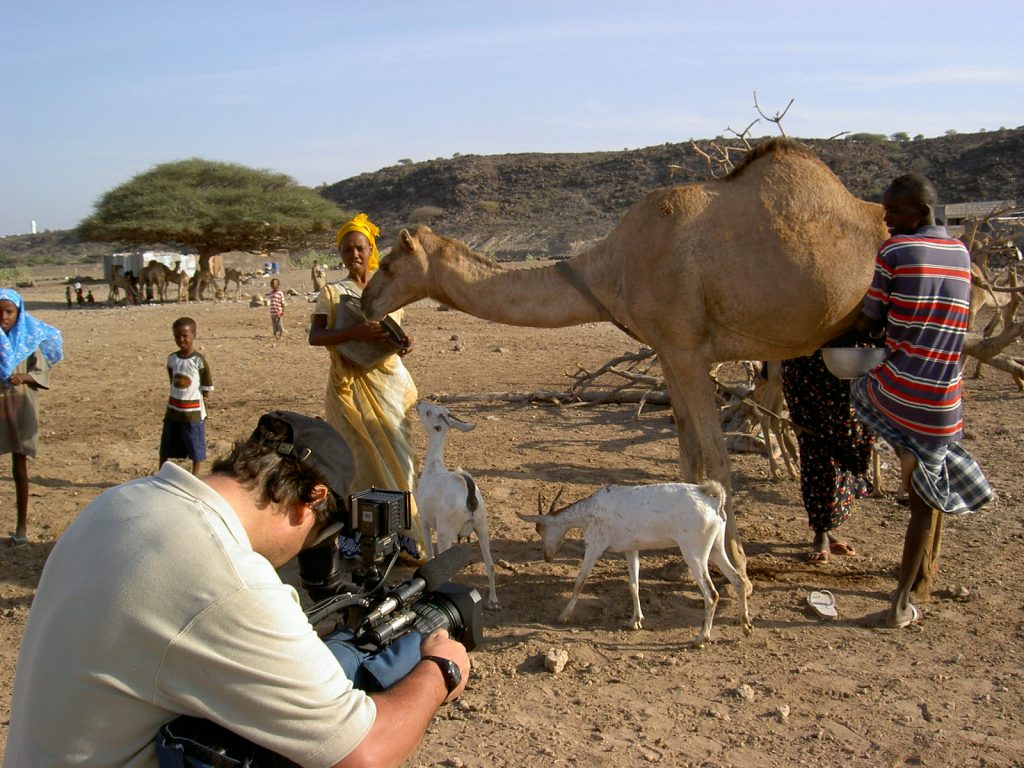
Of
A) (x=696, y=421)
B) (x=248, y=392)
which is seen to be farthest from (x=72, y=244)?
(x=696, y=421)

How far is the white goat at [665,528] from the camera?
4.70 m

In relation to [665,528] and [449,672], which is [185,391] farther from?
[449,672]

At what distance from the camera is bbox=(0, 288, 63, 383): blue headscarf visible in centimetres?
633

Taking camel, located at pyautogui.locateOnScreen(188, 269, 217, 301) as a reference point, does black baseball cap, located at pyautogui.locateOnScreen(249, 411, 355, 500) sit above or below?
above

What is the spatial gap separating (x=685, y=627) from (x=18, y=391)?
188 inches

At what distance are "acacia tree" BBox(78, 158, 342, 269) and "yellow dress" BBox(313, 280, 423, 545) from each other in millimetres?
27711

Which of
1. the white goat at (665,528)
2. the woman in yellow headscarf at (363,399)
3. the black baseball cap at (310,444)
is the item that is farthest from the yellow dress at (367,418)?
the black baseball cap at (310,444)

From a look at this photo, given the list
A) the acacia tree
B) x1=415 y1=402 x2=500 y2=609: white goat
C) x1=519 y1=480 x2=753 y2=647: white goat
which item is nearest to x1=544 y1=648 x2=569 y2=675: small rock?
x1=519 y1=480 x2=753 y2=647: white goat

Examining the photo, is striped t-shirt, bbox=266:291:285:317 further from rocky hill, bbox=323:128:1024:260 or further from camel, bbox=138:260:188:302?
rocky hill, bbox=323:128:1024:260

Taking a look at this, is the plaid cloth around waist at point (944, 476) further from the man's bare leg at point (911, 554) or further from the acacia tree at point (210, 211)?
the acacia tree at point (210, 211)

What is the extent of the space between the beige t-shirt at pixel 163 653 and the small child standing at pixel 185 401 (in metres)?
5.15

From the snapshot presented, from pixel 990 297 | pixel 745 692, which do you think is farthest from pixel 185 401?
pixel 990 297

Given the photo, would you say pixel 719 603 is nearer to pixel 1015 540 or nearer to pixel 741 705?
pixel 741 705

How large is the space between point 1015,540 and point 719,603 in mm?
2216
